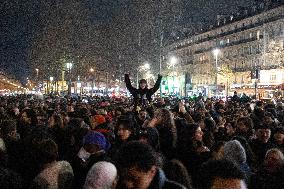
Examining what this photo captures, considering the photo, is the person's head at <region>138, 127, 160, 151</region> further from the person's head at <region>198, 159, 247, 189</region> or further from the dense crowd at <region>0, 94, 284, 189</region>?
the person's head at <region>198, 159, 247, 189</region>

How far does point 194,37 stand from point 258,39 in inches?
1490

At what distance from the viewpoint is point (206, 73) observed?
106 metres

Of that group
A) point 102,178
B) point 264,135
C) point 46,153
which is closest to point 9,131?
point 46,153

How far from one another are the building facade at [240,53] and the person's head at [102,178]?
183ft

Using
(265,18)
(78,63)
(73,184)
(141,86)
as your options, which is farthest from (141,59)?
(73,184)

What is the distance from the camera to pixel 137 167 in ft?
12.0

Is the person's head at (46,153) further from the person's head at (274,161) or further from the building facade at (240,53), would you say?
the building facade at (240,53)

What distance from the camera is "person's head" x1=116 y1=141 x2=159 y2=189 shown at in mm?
3641

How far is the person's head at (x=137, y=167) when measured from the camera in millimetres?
3641

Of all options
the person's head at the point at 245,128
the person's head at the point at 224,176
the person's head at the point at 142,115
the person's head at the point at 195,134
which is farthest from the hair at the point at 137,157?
the person's head at the point at 142,115

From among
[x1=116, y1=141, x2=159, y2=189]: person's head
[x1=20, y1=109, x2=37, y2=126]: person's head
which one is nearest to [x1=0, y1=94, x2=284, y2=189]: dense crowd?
[x1=116, y1=141, x2=159, y2=189]: person's head

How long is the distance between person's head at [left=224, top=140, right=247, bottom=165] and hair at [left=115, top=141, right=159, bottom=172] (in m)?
2.45

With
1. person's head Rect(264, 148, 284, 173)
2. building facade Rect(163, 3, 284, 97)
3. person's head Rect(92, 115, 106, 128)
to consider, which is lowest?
person's head Rect(264, 148, 284, 173)

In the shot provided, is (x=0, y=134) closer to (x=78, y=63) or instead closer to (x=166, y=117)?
(x=166, y=117)
